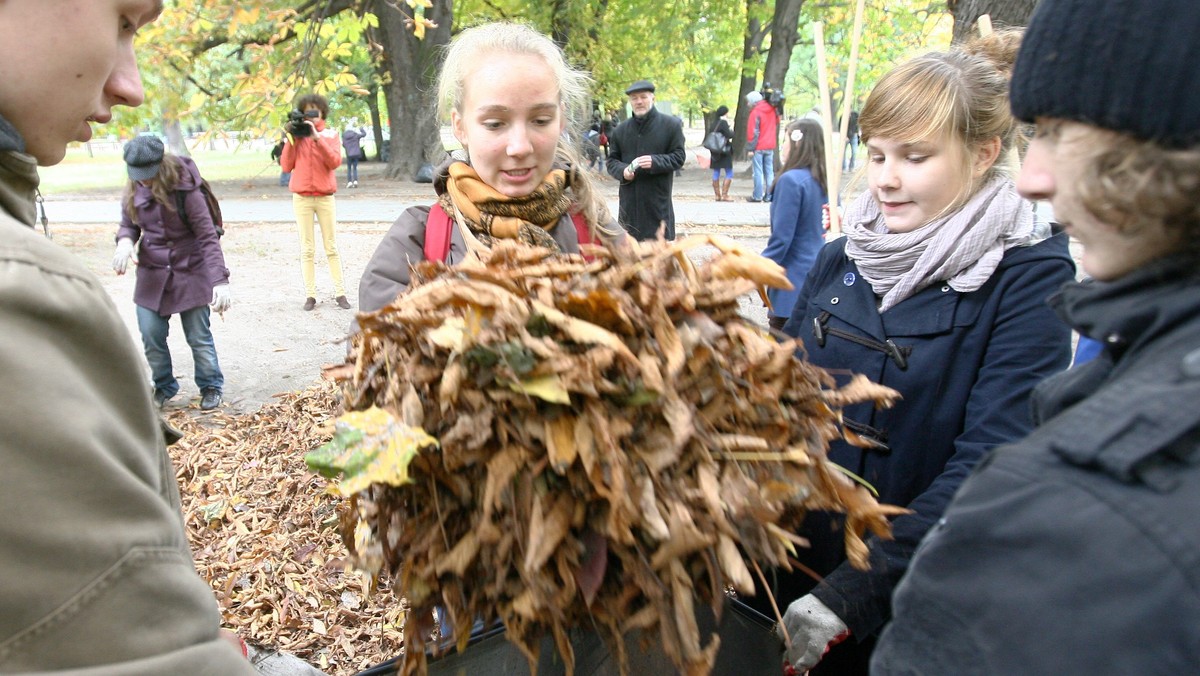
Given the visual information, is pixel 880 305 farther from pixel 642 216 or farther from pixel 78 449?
pixel 642 216

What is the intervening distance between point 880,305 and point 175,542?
1.67 meters

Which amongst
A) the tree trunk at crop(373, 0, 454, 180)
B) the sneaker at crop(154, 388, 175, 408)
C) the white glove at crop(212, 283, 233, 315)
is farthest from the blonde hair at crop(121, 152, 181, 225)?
the tree trunk at crop(373, 0, 454, 180)

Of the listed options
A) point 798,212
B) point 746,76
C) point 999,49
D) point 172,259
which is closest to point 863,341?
point 999,49

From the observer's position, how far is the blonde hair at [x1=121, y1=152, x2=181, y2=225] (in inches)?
215

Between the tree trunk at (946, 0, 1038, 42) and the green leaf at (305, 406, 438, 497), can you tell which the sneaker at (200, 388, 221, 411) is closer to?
the green leaf at (305, 406, 438, 497)

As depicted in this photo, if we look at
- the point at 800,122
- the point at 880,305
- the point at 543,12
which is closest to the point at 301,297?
the point at 800,122

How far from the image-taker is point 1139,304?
36.3 inches

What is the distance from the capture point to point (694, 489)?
118cm

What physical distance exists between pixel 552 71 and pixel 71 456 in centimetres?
168

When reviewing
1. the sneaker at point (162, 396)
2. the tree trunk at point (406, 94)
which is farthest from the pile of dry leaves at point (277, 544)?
the tree trunk at point (406, 94)

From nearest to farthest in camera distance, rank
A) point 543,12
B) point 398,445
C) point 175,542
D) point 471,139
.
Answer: point 175,542, point 398,445, point 471,139, point 543,12

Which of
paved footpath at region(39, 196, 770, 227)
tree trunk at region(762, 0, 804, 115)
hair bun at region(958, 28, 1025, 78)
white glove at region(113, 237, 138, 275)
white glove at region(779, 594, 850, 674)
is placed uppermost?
tree trunk at region(762, 0, 804, 115)

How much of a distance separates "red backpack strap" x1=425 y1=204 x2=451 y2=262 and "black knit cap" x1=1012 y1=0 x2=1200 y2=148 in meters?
1.50

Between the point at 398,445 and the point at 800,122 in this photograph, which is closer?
the point at 398,445
